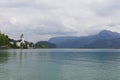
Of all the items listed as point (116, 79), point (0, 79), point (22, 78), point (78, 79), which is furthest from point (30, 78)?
point (116, 79)

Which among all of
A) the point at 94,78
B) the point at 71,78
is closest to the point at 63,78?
the point at 71,78

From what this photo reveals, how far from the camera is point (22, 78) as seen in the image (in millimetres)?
44156

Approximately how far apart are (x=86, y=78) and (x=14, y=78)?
11.9 m

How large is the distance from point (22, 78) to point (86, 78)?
10.6 m

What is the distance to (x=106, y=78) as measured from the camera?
149ft

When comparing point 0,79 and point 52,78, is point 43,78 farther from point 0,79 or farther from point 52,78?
point 0,79

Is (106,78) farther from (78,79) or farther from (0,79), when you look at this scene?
(0,79)

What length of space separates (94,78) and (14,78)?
13.3 meters

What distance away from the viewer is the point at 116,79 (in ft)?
146

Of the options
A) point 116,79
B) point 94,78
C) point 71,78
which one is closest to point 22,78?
point 71,78

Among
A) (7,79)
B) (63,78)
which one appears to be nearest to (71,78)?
(63,78)

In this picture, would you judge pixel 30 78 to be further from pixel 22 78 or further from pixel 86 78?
pixel 86 78

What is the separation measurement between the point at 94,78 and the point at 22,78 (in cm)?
1194

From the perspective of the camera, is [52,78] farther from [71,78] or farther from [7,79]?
[7,79]
